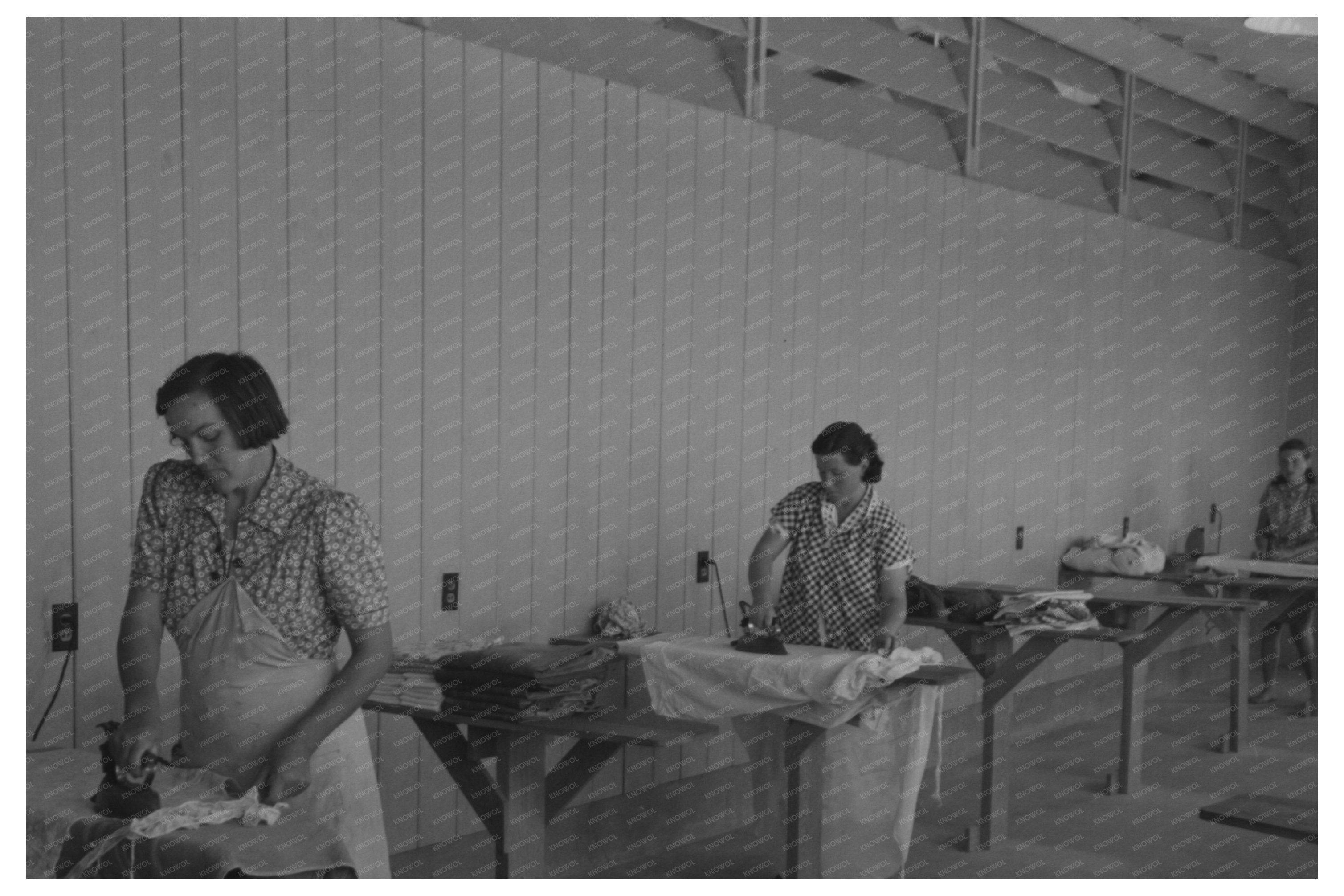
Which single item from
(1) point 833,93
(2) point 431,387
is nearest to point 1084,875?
(2) point 431,387

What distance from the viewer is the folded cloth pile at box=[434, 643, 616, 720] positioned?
3.54 meters

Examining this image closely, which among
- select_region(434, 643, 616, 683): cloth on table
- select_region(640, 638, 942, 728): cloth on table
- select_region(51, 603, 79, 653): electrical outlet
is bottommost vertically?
select_region(640, 638, 942, 728): cloth on table

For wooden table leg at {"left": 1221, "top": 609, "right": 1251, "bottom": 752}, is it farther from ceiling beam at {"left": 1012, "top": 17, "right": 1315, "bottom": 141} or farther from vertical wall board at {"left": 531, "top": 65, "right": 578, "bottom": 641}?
vertical wall board at {"left": 531, "top": 65, "right": 578, "bottom": 641}

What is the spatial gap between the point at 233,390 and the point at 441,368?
1983 mm

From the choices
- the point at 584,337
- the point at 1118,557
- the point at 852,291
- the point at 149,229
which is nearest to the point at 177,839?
the point at 149,229

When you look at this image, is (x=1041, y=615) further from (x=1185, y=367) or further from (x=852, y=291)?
(x=1185, y=367)

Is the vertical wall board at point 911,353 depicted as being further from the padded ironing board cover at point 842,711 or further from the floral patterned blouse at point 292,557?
the floral patterned blouse at point 292,557

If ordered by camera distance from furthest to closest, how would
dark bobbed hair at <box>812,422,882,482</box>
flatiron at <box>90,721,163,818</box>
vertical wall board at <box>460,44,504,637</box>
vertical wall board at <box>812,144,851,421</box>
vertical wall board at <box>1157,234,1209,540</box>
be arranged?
vertical wall board at <box>1157,234,1209,540</box> → vertical wall board at <box>812,144,851,421</box> → dark bobbed hair at <box>812,422,882,482</box> → vertical wall board at <box>460,44,504,637</box> → flatiron at <box>90,721,163,818</box>

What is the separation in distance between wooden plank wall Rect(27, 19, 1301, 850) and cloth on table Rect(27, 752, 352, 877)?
1.42m

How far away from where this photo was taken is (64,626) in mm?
3572

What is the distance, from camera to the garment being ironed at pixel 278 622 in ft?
8.25

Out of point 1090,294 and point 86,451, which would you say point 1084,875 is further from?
point 1090,294

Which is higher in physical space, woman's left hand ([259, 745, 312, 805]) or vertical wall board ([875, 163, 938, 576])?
vertical wall board ([875, 163, 938, 576])

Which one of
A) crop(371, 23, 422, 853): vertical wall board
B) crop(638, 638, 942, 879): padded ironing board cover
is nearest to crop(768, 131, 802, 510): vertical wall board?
crop(638, 638, 942, 879): padded ironing board cover
